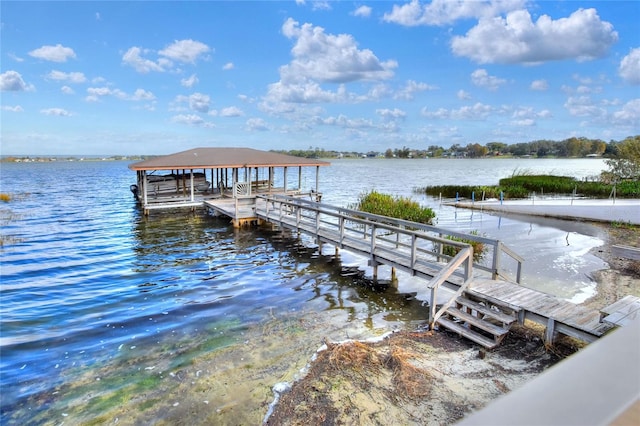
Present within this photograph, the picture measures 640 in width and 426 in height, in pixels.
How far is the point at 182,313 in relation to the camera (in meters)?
9.33

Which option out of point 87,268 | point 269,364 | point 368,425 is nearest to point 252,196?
point 87,268

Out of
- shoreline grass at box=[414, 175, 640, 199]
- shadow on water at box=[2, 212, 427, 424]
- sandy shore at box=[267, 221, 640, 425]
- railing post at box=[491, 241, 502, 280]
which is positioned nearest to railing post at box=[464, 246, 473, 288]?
railing post at box=[491, 241, 502, 280]

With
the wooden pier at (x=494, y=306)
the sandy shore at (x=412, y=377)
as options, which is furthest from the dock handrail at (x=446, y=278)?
the sandy shore at (x=412, y=377)

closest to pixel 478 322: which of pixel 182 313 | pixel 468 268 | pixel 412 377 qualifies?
pixel 468 268

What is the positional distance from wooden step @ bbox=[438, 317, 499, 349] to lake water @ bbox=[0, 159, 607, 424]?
89 centimetres

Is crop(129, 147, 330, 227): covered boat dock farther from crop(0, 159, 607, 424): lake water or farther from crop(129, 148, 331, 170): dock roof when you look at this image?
crop(0, 159, 607, 424): lake water

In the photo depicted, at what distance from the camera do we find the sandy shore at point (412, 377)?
531 centimetres

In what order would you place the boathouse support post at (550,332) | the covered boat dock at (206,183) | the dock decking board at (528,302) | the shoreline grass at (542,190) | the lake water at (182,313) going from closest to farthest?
the lake water at (182,313), the dock decking board at (528,302), the boathouse support post at (550,332), the covered boat dock at (206,183), the shoreline grass at (542,190)

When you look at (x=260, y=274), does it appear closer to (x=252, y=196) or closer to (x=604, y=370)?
(x=252, y=196)

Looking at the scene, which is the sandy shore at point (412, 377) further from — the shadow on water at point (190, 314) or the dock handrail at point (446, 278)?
the shadow on water at point (190, 314)

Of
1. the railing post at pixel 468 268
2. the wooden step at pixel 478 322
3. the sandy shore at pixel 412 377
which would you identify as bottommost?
the sandy shore at pixel 412 377

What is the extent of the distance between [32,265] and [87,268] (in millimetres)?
2314

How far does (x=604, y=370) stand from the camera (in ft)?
3.13

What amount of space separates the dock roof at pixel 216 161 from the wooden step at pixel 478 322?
17270 mm
